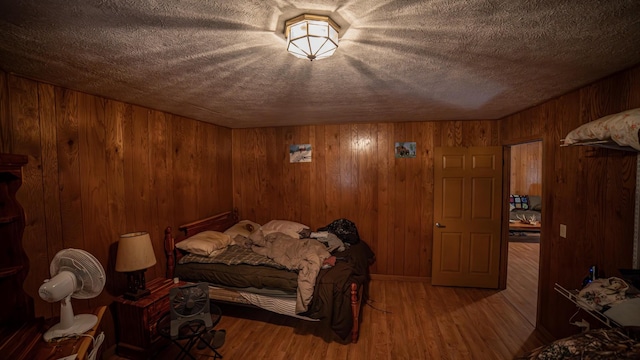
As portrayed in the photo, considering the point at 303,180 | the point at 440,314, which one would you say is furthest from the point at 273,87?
the point at 440,314

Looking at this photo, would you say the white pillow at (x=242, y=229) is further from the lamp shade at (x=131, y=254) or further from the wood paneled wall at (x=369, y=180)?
the lamp shade at (x=131, y=254)

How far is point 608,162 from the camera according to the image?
1.89 m

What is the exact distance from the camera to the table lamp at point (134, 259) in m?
2.19

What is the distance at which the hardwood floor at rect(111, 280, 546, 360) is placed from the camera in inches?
92.3

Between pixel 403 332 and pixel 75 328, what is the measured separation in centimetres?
271

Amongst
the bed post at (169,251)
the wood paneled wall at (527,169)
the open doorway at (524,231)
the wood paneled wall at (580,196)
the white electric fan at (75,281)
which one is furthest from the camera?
the wood paneled wall at (527,169)

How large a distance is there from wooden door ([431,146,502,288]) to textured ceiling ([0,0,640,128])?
1215 mm

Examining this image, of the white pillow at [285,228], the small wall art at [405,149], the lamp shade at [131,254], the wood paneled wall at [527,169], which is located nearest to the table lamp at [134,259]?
the lamp shade at [131,254]

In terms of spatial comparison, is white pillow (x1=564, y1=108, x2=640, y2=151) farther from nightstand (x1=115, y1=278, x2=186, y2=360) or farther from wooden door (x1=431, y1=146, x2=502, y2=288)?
nightstand (x1=115, y1=278, x2=186, y2=360)

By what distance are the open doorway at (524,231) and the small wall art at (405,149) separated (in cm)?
185

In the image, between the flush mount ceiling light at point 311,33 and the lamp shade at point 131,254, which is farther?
the lamp shade at point 131,254

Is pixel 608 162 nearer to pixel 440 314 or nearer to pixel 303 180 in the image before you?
pixel 440 314

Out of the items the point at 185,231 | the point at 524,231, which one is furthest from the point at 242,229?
the point at 524,231

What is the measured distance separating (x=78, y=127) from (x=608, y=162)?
169 inches
